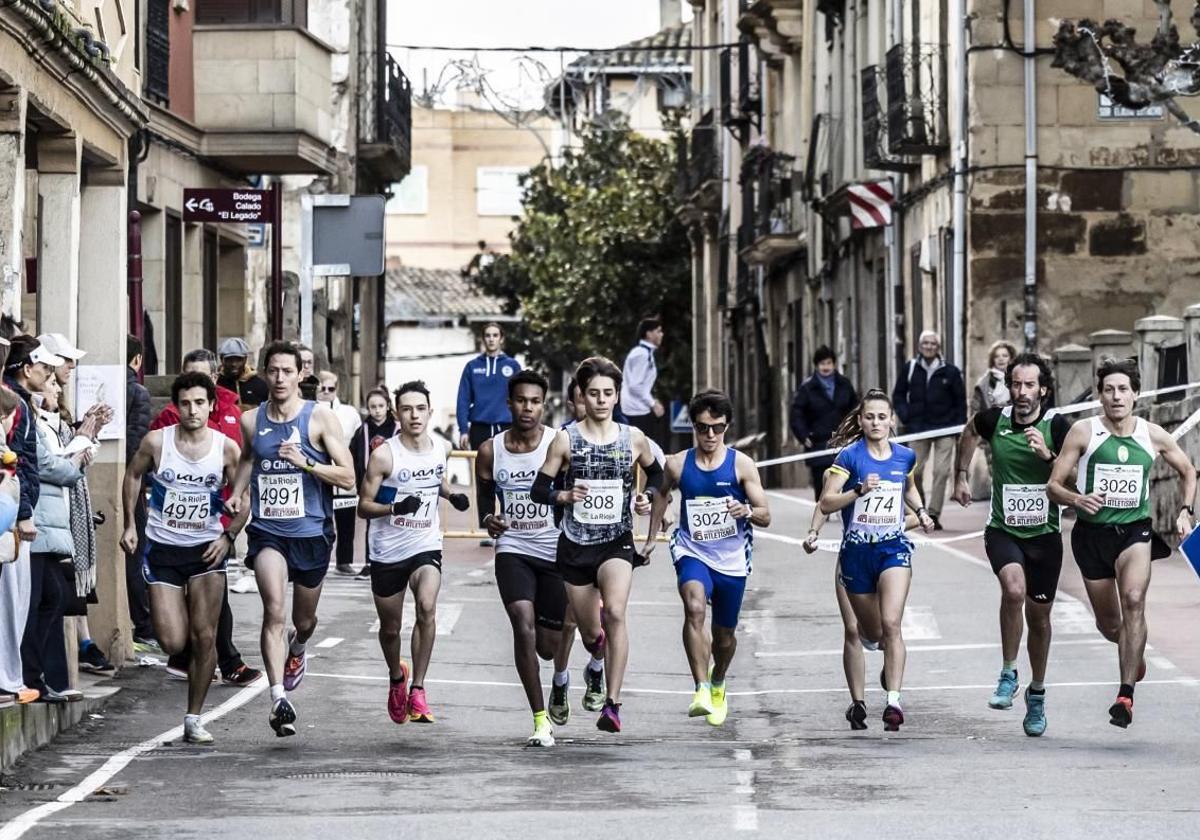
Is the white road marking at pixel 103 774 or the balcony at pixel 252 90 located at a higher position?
the balcony at pixel 252 90

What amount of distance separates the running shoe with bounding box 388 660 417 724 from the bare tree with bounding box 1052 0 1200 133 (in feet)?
43.7

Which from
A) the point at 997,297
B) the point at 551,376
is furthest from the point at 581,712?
the point at 551,376

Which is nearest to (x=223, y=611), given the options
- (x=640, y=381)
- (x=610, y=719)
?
(x=610, y=719)

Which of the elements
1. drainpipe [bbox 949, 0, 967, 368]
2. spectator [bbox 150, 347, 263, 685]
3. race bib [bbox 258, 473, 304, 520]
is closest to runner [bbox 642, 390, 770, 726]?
race bib [bbox 258, 473, 304, 520]

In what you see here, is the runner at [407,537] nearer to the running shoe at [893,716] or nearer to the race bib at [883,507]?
the race bib at [883,507]

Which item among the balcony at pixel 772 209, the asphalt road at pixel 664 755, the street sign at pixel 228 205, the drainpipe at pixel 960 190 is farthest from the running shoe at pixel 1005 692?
the balcony at pixel 772 209

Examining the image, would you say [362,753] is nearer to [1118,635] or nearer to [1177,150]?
[1118,635]

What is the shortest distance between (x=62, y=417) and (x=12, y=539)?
274cm

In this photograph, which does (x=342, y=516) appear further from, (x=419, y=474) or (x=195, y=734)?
(x=195, y=734)

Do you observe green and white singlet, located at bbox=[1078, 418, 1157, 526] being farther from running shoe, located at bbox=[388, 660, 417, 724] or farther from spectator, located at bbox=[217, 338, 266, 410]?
spectator, located at bbox=[217, 338, 266, 410]

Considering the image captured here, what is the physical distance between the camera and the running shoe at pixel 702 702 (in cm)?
1420

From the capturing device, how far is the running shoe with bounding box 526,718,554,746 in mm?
13625

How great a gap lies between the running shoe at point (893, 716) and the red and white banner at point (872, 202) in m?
22.6

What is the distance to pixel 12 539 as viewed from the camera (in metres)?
12.1
